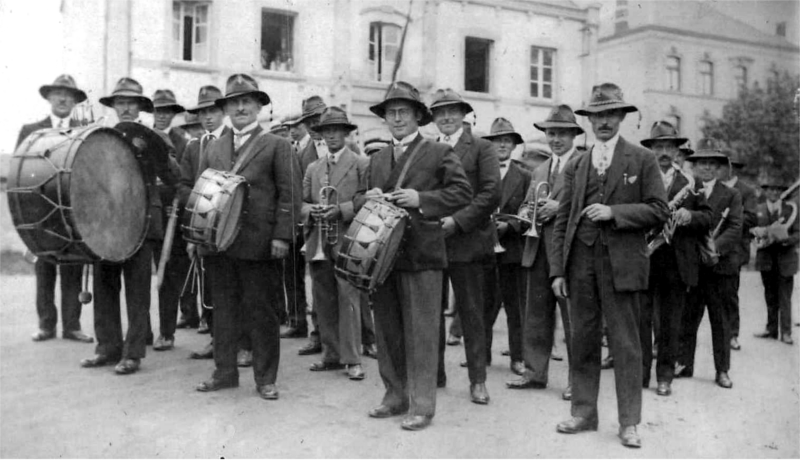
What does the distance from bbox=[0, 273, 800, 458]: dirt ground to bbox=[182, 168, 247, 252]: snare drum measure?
126 cm

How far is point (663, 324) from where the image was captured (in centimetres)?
693

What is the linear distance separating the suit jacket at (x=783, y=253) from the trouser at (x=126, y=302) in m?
8.13

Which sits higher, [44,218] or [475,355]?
[44,218]

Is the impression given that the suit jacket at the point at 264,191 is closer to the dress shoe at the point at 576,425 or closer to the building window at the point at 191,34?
the dress shoe at the point at 576,425

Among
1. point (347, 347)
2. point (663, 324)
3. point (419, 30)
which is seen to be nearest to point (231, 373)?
point (347, 347)

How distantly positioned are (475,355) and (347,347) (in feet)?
4.30

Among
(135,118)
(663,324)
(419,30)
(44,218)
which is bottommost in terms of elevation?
(663,324)

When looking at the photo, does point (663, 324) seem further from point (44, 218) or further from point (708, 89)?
point (708, 89)

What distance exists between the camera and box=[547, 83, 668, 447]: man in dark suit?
5.22m

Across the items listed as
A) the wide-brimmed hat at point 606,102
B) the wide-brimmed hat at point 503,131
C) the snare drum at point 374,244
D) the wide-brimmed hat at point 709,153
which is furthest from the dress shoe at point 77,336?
the wide-brimmed hat at point 709,153

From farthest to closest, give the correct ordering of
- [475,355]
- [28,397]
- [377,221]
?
[475,355]
[28,397]
[377,221]

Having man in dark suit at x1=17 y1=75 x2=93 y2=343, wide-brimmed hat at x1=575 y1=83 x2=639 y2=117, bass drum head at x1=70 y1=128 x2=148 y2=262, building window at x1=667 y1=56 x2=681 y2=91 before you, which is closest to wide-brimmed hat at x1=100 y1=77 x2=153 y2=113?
man in dark suit at x1=17 y1=75 x2=93 y2=343

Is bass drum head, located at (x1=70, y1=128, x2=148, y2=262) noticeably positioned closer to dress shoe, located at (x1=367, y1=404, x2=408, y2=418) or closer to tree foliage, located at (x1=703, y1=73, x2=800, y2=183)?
dress shoe, located at (x1=367, y1=404, x2=408, y2=418)

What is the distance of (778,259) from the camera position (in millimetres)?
10383
